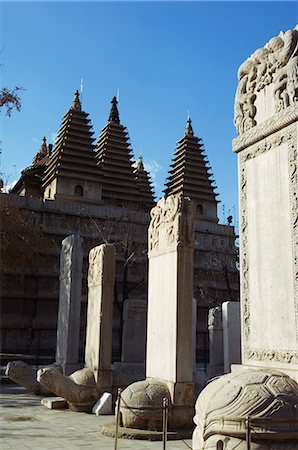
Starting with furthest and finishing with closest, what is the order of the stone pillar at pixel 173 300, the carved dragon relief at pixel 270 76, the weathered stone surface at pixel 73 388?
1. the weathered stone surface at pixel 73 388
2. the stone pillar at pixel 173 300
3. the carved dragon relief at pixel 270 76

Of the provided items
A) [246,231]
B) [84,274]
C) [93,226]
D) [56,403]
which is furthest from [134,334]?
[93,226]

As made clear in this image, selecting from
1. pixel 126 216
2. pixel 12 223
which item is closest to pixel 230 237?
Result: pixel 126 216

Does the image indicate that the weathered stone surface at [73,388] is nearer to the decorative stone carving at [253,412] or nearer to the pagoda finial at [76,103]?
the decorative stone carving at [253,412]

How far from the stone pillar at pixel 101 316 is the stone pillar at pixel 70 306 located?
1293mm

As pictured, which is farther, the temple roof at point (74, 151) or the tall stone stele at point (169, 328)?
the temple roof at point (74, 151)

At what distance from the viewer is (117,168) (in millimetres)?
40500

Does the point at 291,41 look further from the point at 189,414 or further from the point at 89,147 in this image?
the point at 89,147

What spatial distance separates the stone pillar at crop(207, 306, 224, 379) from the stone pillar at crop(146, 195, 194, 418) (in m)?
7.30

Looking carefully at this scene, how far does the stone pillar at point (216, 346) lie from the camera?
15023mm

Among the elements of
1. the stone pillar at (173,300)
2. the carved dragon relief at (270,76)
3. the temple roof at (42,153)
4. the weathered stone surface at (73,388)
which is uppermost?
the temple roof at (42,153)

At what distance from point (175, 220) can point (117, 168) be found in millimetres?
32842

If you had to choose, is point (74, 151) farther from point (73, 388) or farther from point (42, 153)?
point (73, 388)

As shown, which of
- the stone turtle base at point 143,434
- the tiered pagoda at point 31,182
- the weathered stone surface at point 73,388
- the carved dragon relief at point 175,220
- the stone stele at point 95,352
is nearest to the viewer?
the stone turtle base at point 143,434

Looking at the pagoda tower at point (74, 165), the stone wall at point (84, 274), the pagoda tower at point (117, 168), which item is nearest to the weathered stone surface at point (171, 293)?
the stone wall at point (84, 274)
